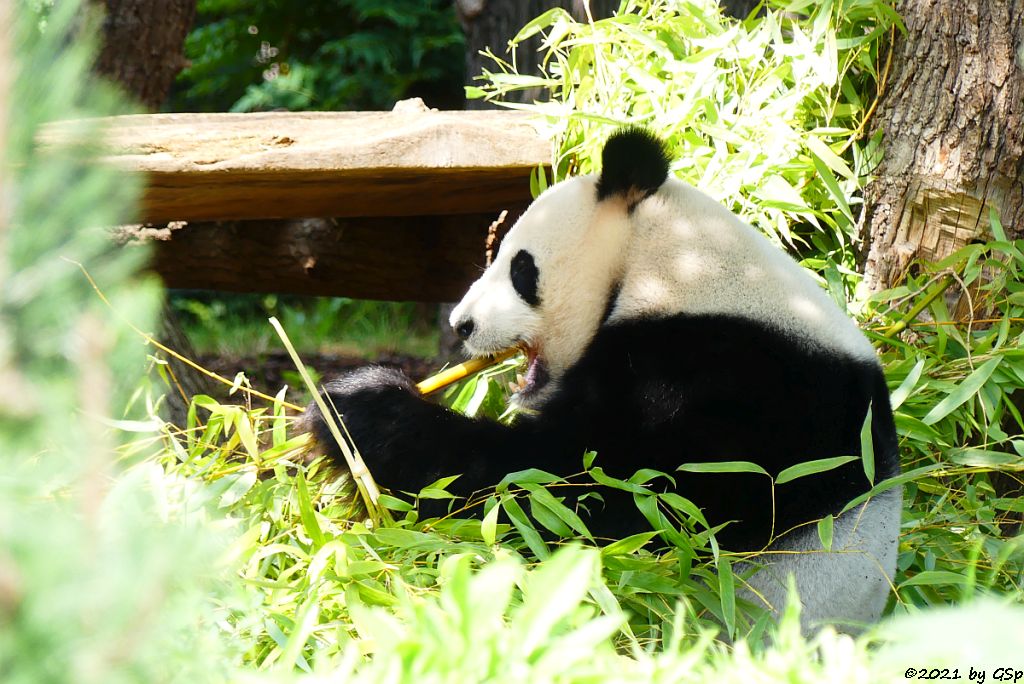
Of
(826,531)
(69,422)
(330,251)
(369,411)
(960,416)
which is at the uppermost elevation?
Answer: (69,422)

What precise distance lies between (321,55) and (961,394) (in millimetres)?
9664

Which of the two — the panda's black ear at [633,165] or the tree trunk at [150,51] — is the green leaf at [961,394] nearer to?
the panda's black ear at [633,165]

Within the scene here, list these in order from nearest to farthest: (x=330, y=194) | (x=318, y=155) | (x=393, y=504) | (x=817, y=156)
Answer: (x=393, y=504) < (x=817, y=156) < (x=318, y=155) < (x=330, y=194)

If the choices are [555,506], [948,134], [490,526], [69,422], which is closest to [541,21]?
[948,134]

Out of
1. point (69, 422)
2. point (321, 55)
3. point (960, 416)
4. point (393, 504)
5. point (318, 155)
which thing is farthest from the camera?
point (321, 55)

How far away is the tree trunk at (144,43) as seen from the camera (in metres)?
4.52

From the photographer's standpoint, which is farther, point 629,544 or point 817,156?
point 817,156

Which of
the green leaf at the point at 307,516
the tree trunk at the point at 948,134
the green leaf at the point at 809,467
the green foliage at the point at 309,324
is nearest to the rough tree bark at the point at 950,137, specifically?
the tree trunk at the point at 948,134

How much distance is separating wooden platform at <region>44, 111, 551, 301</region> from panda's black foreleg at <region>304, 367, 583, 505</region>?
3.77ft

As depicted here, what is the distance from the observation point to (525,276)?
2.62 m

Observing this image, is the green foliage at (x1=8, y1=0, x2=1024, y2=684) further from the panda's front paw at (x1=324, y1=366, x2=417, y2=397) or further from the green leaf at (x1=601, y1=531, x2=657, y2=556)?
the panda's front paw at (x1=324, y1=366, x2=417, y2=397)

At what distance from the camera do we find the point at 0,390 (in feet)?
2.74

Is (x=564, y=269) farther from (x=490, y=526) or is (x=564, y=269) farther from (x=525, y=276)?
(x=490, y=526)

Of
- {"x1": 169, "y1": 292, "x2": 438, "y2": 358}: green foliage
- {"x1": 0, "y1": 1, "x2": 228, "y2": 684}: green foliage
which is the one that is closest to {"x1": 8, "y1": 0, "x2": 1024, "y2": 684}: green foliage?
{"x1": 0, "y1": 1, "x2": 228, "y2": 684}: green foliage
